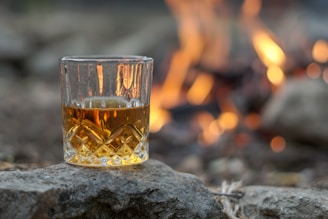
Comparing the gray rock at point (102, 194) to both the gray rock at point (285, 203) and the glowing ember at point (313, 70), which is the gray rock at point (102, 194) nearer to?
the gray rock at point (285, 203)

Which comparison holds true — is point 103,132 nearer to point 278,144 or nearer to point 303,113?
point 303,113

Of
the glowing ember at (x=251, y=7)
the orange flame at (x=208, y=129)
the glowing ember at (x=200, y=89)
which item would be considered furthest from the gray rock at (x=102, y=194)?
the glowing ember at (x=251, y=7)

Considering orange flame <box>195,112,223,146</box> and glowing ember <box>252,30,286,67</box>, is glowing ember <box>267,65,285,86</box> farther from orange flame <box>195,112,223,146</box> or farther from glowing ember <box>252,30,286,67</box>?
orange flame <box>195,112,223,146</box>

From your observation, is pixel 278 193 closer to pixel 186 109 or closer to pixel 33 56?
pixel 186 109

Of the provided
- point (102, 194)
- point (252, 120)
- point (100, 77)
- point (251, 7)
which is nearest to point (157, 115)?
point (252, 120)

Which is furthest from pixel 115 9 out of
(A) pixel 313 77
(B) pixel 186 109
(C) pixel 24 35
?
(A) pixel 313 77
